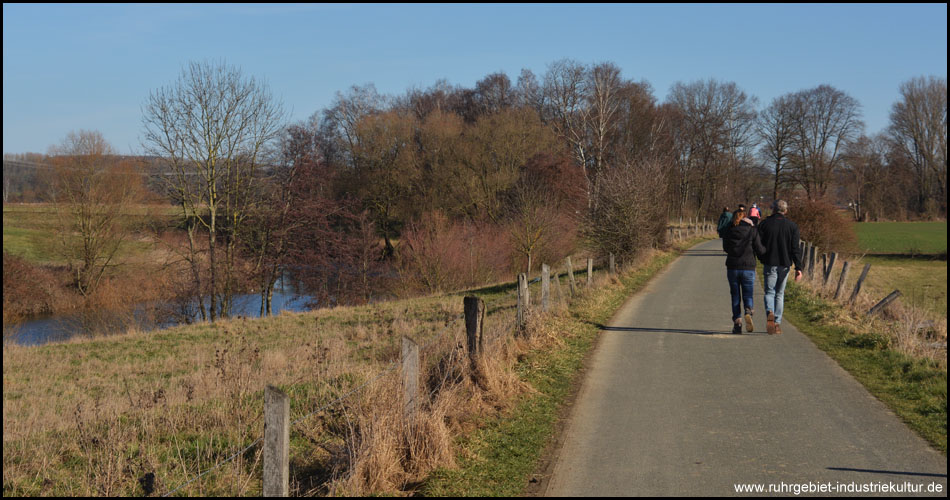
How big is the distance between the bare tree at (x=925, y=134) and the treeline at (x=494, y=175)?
0.19m

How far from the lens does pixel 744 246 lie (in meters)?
10.9

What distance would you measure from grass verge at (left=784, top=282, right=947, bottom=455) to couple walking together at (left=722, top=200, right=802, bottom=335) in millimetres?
1150

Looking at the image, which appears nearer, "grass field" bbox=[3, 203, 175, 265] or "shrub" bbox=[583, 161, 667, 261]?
"shrub" bbox=[583, 161, 667, 261]

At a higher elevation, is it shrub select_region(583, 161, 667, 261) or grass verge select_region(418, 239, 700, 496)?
shrub select_region(583, 161, 667, 261)

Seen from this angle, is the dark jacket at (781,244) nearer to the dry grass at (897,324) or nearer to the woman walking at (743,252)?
the woman walking at (743,252)

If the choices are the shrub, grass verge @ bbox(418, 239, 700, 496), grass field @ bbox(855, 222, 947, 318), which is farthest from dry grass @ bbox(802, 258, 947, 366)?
grass field @ bbox(855, 222, 947, 318)

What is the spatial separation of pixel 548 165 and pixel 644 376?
38261 millimetres

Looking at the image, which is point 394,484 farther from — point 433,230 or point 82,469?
point 433,230

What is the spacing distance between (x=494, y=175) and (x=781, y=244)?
3654cm

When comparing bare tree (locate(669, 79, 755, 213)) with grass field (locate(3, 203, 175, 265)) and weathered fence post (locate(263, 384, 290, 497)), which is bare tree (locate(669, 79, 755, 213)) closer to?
grass field (locate(3, 203, 175, 265))

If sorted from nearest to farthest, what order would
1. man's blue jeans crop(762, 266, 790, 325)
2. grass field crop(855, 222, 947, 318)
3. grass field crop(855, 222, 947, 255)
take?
man's blue jeans crop(762, 266, 790, 325), grass field crop(855, 222, 947, 318), grass field crop(855, 222, 947, 255)

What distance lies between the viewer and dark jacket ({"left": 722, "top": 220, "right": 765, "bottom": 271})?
1082 cm

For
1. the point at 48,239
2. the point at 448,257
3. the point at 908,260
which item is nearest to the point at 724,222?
the point at 448,257

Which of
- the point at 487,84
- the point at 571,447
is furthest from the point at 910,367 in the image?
the point at 487,84
